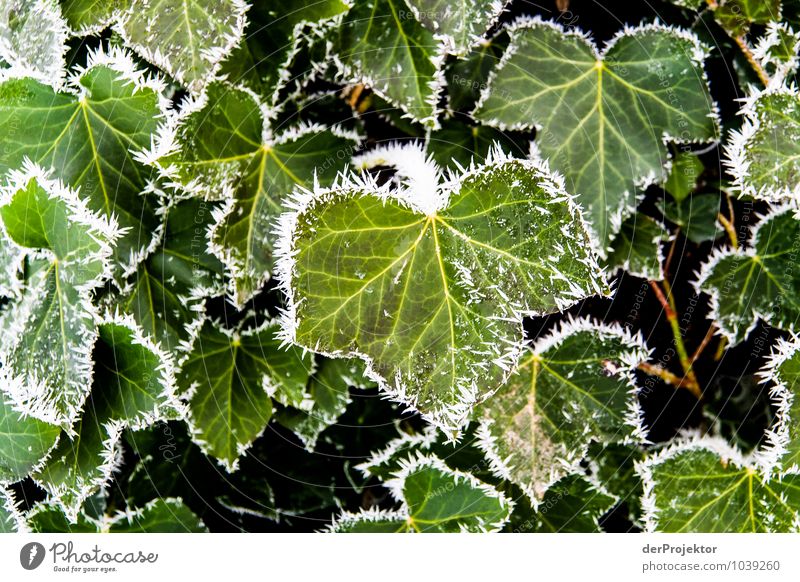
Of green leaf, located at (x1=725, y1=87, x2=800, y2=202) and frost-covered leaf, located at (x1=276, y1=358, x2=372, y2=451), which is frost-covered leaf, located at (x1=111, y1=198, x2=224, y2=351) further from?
green leaf, located at (x1=725, y1=87, x2=800, y2=202)

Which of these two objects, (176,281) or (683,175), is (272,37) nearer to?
(176,281)

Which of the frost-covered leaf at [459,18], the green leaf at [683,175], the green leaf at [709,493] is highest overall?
the frost-covered leaf at [459,18]

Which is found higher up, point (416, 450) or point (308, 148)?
point (308, 148)

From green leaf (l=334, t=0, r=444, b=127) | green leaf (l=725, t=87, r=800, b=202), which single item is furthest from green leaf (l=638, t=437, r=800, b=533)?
green leaf (l=334, t=0, r=444, b=127)
